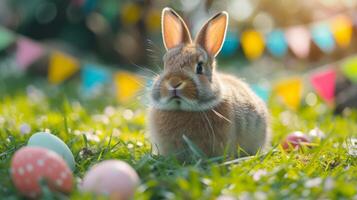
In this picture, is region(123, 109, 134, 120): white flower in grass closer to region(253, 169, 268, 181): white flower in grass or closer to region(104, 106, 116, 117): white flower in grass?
region(104, 106, 116, 117): white flower in grass

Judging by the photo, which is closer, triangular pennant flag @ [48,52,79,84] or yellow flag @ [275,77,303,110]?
yellow flag @ [275,77,303,110]

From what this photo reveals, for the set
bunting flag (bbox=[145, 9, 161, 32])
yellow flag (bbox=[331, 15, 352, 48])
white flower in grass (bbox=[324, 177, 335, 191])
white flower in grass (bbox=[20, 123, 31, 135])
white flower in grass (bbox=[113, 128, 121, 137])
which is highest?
yellow flag (bbox=[331, 15, 352, 48])

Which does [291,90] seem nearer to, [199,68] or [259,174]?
[199,68]

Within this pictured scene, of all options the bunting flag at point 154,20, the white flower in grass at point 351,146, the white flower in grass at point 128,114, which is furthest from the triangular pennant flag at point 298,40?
the white flower in grass at point 351,146

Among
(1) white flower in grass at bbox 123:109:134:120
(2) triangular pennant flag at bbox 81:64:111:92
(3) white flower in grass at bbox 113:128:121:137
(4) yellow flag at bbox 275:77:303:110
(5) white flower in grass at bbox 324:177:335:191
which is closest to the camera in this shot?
(5) white flower in grass at bbox 324:177:335:191

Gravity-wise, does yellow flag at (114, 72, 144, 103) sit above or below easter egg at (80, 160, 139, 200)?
below

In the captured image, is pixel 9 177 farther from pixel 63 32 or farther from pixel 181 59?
pixel 63 32

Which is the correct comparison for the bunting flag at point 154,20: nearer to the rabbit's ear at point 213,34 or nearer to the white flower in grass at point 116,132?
the white flower in grass at point 116,132

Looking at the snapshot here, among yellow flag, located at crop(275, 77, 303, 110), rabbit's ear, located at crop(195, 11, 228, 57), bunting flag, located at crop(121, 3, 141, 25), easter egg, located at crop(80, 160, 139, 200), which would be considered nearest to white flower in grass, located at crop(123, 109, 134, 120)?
yellow flag, located at crop(275, 77, 303, 110)

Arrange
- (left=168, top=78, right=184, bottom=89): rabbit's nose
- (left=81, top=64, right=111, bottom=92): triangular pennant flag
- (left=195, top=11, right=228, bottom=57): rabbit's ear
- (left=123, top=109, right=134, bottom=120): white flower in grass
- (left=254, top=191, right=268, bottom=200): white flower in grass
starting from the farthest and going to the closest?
1. (left=81, top=64, right=111, bottom=92): triangular pennant flag
2. (left=123, top=109, right=134, bottom=120): white flower in grass
3. (left=195, top=11, right=228, bottom=57): rabbit's ear
4. (left=168, top=78, right=184, bottom=89): rabbit's nose
5. (left=254, top=191, right=268, bottom=200): white flower in grass
